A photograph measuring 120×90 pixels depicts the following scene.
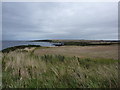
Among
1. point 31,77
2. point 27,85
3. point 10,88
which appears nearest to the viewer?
point 10,88

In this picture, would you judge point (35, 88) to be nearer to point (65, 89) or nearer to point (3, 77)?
point (65, 89)

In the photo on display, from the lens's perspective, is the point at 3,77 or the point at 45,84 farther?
the point at 3,77

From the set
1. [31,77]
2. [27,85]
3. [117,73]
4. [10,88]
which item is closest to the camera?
[10,88]

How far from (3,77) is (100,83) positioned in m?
2.70

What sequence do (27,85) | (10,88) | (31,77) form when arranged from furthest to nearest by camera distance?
(31,77)
(27,85)
(10,88)

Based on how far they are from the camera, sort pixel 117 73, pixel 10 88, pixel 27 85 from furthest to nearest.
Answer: pixel 117 73 → pixel 27 85 → pixel 10 88

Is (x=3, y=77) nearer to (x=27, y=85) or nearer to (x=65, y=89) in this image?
(x=27, y=85)

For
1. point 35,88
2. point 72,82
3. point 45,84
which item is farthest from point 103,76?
point 35,88

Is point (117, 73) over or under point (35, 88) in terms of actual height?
over

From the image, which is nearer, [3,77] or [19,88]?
[19,88]

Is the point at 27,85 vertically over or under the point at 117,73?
under

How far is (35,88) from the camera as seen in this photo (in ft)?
10.1

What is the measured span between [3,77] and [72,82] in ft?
6.69

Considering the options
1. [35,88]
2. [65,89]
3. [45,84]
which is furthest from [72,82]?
[35,88]
